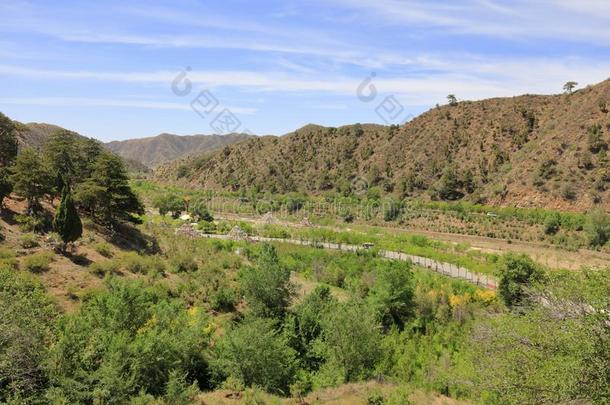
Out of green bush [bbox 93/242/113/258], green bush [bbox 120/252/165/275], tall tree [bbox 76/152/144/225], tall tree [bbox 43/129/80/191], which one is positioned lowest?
green bush [bbox 120/252/165/275]

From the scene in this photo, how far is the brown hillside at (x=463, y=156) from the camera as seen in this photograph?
6462cm

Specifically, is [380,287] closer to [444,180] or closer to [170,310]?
[170,310]

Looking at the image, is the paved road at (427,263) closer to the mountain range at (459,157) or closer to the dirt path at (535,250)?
the dirt path at (535,250)

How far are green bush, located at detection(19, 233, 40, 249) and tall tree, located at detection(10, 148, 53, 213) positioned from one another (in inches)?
147

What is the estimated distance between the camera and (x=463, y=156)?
267ft

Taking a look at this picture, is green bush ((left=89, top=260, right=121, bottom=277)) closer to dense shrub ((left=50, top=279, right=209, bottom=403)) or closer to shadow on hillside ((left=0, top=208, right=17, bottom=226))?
dense shrub ((left=50, top=279, right=209, bottom=403))

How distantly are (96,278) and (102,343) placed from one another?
37.9ft

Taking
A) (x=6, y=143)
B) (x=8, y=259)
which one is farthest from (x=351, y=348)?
(x=6, y=143)

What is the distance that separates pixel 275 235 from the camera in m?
55.5

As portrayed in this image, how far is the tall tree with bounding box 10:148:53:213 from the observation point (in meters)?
30.8

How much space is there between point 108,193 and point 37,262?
9907 mm

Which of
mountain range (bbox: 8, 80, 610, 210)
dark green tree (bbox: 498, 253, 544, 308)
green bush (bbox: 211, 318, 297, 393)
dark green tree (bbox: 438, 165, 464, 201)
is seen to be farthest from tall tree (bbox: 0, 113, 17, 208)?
dark green tree (bbox: 438, 165, 464, 201)

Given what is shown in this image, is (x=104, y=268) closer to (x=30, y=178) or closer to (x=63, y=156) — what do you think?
(x=30, y=178)

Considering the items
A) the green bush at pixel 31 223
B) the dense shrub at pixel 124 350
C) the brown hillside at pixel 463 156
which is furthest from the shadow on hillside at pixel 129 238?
the brown hillside at pixel 463 156
